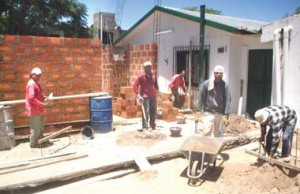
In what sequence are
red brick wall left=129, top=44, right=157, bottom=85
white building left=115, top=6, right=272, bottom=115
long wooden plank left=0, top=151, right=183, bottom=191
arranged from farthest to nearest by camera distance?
1. red brick wall left=129, top=44, right=157, bottom=85
2. white building left=115, top=6, right=272, bottom=115
3. long wooden plank left=0, top=151, right=183, bottom=191

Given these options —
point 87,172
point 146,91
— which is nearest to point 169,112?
point 146,91

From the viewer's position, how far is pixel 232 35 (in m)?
11.0

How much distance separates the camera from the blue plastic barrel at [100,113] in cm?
906

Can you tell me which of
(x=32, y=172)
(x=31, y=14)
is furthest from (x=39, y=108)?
(x=31, y=14)

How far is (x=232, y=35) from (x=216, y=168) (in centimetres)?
584

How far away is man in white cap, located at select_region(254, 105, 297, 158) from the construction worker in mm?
6045

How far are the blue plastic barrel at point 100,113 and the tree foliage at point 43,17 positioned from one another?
708 inches

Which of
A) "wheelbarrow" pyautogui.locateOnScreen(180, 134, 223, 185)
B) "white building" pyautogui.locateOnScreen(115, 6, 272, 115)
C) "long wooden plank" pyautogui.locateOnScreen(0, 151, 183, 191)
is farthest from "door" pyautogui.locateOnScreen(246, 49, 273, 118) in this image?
"wheelbarrow" pyautogui.locateOnScreen(180, 134, 223, 185)

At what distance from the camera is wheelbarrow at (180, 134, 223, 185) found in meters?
5.74

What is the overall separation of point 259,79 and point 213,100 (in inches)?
186

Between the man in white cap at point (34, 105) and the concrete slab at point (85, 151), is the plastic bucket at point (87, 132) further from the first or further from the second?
the man in white cap at point (34, 105)

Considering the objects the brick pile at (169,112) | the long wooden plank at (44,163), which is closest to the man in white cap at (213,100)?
the long wooden plank at (44,163)

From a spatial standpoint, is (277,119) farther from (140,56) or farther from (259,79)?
(140,56)

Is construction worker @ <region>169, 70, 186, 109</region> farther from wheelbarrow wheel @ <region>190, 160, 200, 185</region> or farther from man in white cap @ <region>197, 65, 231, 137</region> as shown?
wheelbarrow wheel @ <region>190, 160, 200, 185</region>
